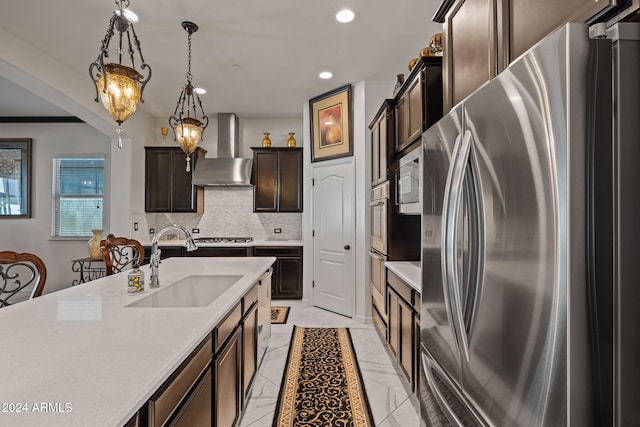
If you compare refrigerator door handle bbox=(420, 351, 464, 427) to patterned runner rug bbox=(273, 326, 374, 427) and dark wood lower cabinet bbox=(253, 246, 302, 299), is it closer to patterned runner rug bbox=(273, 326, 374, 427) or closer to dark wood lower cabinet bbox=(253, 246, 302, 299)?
patterned runner rug bbox=(273, 326, 374, 427)

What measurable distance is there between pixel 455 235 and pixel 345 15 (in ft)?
7.68

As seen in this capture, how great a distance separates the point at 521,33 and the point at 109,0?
9.48ft

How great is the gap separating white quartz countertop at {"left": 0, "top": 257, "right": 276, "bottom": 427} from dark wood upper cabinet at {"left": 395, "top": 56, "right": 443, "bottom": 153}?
1.81m

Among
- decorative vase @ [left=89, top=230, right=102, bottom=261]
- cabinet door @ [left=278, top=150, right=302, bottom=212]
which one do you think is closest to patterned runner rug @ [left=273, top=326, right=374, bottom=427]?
A: cabinet door @ [left=278, top=150, right=302, bottom=212]

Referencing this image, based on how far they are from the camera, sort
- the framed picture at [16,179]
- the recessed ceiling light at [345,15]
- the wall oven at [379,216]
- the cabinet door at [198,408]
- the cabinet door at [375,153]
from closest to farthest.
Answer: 1. the cabinet door at [198,408]
2. the recessed ceiling light at [345,15]
3. the wall oven at [379,216]
4. the cabinet door at [375,153]
5. the framed picture at [16,179]

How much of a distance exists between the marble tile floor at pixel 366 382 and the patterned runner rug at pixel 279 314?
0.45 ft

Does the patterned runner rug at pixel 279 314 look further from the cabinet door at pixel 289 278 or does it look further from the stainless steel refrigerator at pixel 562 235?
the stainless steel refrigerator at pixel 562 235

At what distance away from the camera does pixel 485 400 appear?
949mm

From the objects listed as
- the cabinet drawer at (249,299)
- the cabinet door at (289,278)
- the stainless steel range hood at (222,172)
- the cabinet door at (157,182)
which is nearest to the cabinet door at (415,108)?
the cabinet drawer at (249,299)

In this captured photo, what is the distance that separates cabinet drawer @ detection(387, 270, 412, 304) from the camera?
2.22 m

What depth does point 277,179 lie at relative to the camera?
513 cm

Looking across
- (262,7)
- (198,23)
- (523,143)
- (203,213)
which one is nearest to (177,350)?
(523,143)

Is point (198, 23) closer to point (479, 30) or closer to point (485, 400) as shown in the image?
point (479, 30)

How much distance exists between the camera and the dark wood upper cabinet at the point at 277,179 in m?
5.10
